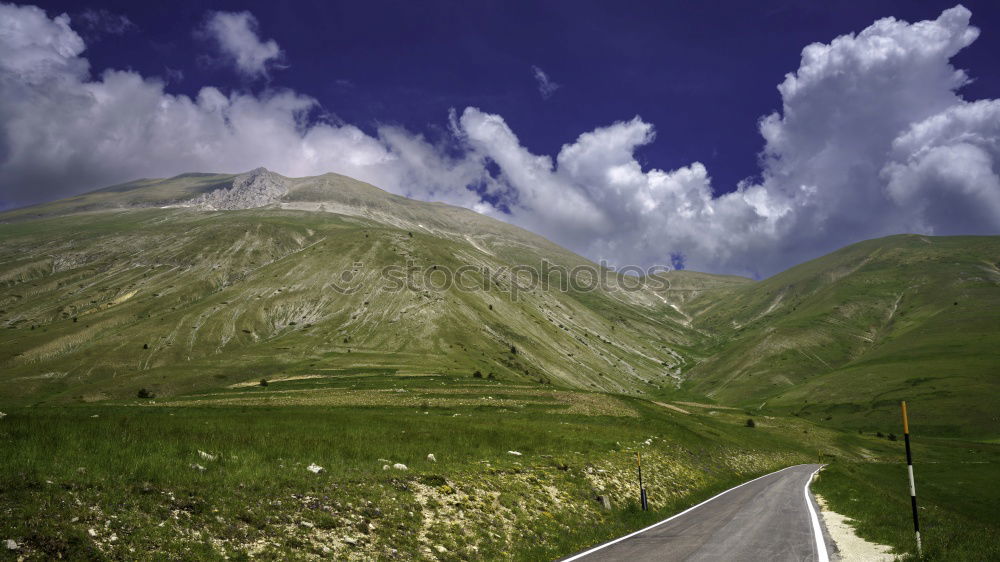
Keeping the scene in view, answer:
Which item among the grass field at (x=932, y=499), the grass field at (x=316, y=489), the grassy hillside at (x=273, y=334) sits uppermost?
the grassy hillside at (x=273, y=334)

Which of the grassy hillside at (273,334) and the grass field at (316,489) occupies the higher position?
the grassy hillside at (273,334)

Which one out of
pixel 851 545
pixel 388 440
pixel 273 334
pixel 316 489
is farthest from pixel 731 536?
pixel 273 334

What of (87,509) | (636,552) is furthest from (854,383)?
(87,509)

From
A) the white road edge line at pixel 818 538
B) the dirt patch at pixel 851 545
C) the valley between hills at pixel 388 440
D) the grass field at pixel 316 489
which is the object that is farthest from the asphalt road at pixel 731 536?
the valley between hills at pixel 388 440

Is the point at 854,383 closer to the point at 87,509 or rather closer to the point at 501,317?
the point at 501,317

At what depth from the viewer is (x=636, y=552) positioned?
16078 mm

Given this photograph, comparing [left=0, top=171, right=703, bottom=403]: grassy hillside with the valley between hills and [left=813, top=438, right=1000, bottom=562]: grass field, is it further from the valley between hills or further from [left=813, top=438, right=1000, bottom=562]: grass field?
[left=813, top=438, right=1000, bottom=562]: grass field

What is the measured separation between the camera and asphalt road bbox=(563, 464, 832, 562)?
15594 mm

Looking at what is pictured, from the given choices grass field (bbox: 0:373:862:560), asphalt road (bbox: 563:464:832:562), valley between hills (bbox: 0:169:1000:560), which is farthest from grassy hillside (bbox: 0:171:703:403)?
asphalt road (bbox: 563:464:832:562)

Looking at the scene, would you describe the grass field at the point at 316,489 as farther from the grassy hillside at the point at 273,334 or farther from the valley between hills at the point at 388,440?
the grassy hillside at the point at 273,334

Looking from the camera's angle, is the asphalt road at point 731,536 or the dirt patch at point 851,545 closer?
the dirt patch at point 851,545

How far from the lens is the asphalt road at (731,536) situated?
15594 mm

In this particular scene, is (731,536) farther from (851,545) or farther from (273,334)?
(273,334)

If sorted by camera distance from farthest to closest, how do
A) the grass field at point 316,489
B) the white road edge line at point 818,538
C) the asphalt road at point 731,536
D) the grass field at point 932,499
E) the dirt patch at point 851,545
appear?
the grass field at point 932,499
the asphalt road at point 731,536
the white road edge line at point 818,538
the dirt patch at point 851,545
the grass field at point 316,489
